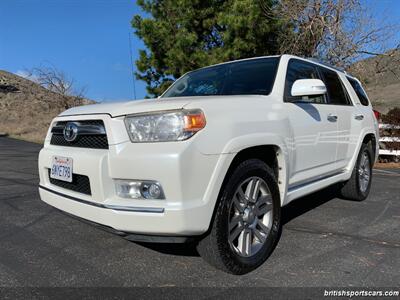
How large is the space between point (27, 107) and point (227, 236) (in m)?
47.6

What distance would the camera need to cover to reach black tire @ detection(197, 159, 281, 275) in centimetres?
293

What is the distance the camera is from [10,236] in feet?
13.7

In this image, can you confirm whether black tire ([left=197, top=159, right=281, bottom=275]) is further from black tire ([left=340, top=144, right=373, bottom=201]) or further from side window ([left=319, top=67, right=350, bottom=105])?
black tire ([left=340, top=144, right=373, bottom=201])

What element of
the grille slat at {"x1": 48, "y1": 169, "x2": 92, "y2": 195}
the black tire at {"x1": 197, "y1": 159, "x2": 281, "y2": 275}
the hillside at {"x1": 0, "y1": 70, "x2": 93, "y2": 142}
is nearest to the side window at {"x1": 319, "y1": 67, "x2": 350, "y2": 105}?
the black tire at {"x1": 197, "y1": 159, "x2": 281, "y2": 275}

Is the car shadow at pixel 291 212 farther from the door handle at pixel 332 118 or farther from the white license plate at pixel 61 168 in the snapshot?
the door handle at pixel 332 118

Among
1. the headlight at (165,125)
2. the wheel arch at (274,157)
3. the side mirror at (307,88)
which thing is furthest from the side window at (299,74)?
the headlight at (165,125)

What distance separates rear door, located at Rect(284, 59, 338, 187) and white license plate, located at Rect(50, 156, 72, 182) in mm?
1926

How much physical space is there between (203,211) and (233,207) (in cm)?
48

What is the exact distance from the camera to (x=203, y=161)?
2.75 metres

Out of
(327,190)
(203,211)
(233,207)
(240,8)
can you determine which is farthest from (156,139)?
(240,8)

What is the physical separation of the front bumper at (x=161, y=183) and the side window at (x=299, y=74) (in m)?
1.37

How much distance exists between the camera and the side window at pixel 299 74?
3.93m

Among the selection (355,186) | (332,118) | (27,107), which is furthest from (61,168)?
(27,107)

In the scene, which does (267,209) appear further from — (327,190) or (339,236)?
(327,190)
